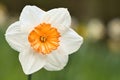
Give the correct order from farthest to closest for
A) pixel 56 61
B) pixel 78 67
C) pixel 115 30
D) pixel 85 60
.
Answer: pixel 115 30
pixel 85 60
pixel 78 67
pixel 56 61

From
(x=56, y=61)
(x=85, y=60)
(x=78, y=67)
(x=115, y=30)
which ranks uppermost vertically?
(x=56, y=61)

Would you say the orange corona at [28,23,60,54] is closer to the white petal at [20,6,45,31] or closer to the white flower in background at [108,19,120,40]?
the white petal at [20,6,45,31]

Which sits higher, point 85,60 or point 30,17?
point 30,17

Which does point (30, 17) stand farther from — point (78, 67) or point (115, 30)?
point (115, 30)

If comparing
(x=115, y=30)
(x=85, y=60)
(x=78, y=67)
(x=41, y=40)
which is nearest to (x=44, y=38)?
(x=41, y=40)

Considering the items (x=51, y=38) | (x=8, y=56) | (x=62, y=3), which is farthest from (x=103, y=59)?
(x=62, y=3)

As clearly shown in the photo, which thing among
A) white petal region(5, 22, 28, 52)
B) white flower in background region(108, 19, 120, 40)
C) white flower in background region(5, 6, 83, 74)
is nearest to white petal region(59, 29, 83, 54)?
white flower in background region(5, 6, 83, 74)
